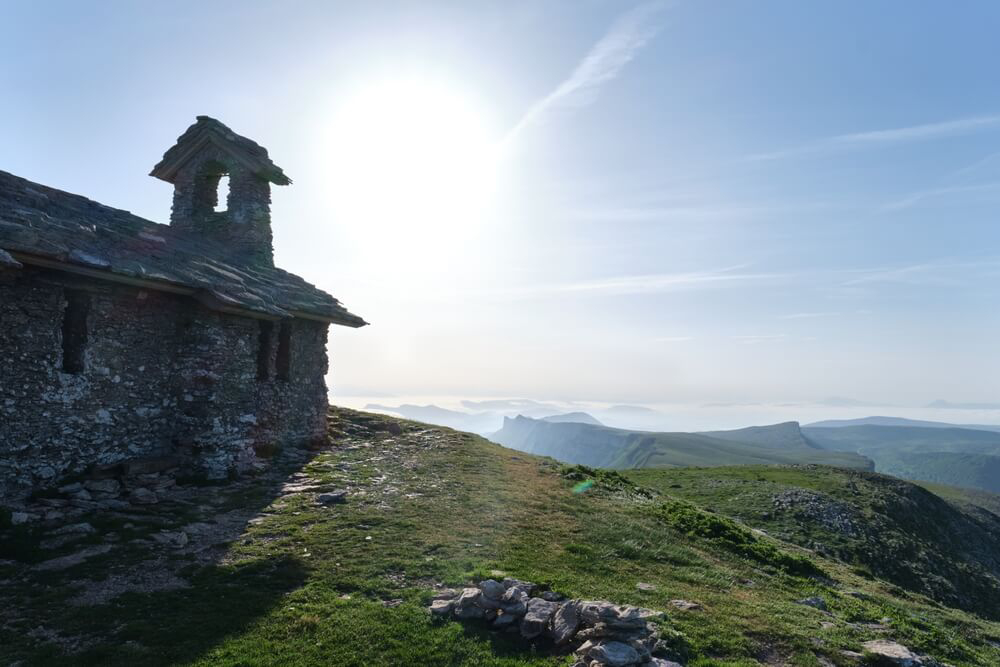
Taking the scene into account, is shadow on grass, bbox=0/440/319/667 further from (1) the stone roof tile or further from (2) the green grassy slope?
(2) the green grassy slope

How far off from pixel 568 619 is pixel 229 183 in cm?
2360

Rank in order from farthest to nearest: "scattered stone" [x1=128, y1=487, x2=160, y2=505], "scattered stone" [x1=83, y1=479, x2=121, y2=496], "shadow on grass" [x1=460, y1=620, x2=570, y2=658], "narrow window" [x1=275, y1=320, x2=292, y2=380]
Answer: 1. "narrow window" [x1=275, y1=320, x2=292, y2=380]
2. "scattered stone" [x1=83, y1=479, x2=121, y2=496]
3. "scattered stone" [x1=128, y1=487, x2=160, y2=505]
4. "shadow on grass" [x1=460, y1=620, x2=570, y2=658]

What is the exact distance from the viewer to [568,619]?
8.98 metres

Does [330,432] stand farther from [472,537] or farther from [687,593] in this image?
[687,593]

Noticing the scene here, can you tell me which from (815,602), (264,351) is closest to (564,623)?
(815,602)

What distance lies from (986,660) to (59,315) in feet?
76.1

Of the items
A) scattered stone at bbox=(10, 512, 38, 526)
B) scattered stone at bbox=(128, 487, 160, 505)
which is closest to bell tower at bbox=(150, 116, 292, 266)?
scattered stone at bbox=(128, 487, 160, 505)

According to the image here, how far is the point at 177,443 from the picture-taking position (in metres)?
17.2

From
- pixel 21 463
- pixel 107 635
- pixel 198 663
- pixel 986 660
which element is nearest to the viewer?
pixel 198 663

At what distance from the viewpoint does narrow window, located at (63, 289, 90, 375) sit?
48.9 feet

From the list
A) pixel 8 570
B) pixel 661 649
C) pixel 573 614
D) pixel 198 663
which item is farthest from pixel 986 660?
pixel 8 570

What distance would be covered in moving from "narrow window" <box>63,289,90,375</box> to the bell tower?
29.7ft

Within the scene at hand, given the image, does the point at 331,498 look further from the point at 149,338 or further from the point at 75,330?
the point at 75,330

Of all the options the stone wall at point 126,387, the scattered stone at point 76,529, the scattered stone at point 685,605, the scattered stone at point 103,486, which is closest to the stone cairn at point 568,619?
the scattered stone at point 685,605
